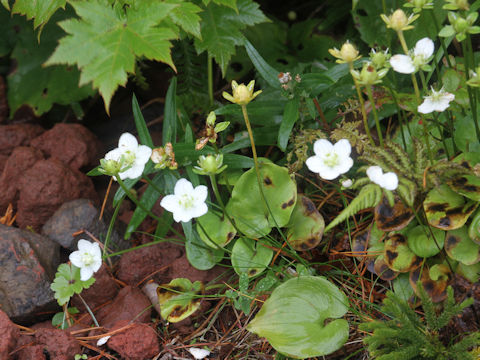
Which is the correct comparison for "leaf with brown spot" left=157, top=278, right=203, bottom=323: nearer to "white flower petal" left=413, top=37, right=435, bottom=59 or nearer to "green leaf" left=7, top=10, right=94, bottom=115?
"white flower petal" left=413, top=37, right=435, bottom=59

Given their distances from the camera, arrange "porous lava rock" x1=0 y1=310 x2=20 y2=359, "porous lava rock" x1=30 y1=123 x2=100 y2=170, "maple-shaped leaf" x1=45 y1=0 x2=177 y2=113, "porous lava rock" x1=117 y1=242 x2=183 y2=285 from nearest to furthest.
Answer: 1. "maple-shaped leaf" x1=45 y1=0 x2=177 y2=113
2. "porous lava rock" x1=0 y1=310 x2=20 y2=359
3. "porous lava rock" x1=117 y1=242 x2=183 y2=285
4. "porous lava rock" x1=30 y1=123 x2=100 y2=170

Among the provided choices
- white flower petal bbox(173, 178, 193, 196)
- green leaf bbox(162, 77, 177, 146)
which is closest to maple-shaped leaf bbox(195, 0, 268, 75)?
green leaf bbox(162, 77, 177, 146)

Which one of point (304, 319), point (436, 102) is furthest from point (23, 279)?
point (436, 102)

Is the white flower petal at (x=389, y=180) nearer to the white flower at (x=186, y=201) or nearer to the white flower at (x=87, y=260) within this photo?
the white flower at (x=186, y=201)

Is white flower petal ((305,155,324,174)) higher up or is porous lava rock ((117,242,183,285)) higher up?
white flower petal ((305,155,324,174))

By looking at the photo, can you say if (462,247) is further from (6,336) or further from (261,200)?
(6,336)

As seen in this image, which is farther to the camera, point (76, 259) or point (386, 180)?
point (76, 259)
